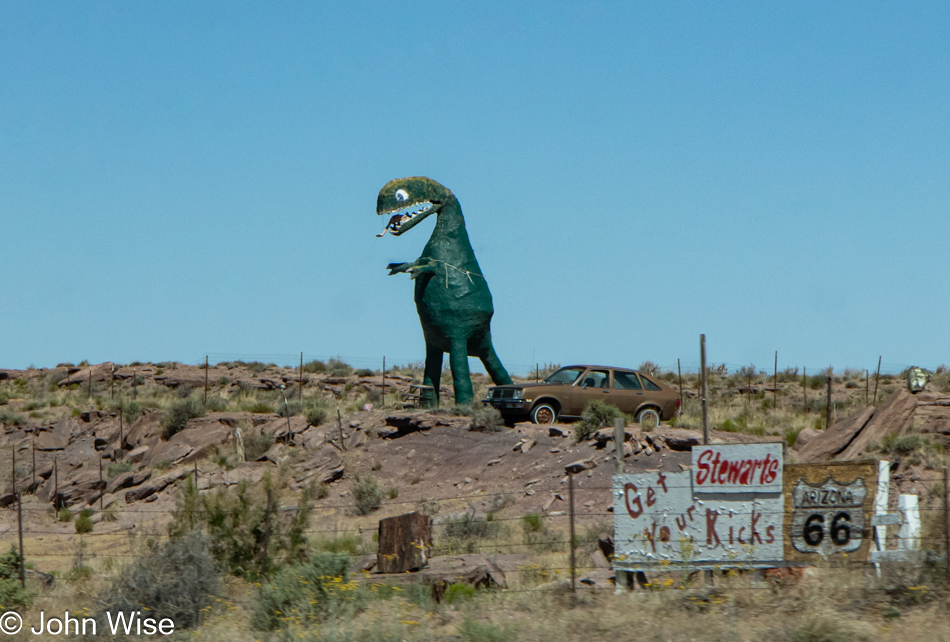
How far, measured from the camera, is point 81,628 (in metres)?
12.0

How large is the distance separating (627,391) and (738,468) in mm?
12712

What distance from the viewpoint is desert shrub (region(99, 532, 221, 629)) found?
12.2 metres

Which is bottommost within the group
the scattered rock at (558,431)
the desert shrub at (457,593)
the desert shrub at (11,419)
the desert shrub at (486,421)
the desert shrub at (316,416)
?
the desert shrub at (457,593)

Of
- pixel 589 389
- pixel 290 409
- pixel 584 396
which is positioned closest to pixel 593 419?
pixel 584 396

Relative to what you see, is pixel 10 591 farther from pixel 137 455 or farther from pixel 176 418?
pixel 176 418

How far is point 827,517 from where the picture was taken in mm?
12664

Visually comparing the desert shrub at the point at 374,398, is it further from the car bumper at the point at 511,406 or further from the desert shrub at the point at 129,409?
the car bumper at the point at 511,406

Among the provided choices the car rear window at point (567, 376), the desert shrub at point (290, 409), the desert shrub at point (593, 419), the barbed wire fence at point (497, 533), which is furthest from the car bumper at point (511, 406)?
the desert shrub at point (290, 409)

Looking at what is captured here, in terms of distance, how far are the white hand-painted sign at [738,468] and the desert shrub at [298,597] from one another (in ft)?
14.9

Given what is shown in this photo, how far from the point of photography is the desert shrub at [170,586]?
40.0 feet

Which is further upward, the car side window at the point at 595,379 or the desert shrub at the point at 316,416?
the car side window at the point at 595,379

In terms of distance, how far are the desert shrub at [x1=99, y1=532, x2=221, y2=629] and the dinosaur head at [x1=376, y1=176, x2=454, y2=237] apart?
15394mm

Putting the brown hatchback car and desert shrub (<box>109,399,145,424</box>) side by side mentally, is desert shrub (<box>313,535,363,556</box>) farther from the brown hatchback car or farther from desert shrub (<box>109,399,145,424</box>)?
desert shrub (<box>109,399,145,424</box>)

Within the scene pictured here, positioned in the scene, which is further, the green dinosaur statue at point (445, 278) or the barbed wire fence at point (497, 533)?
the green dinosaur statue at point (445, 278)
